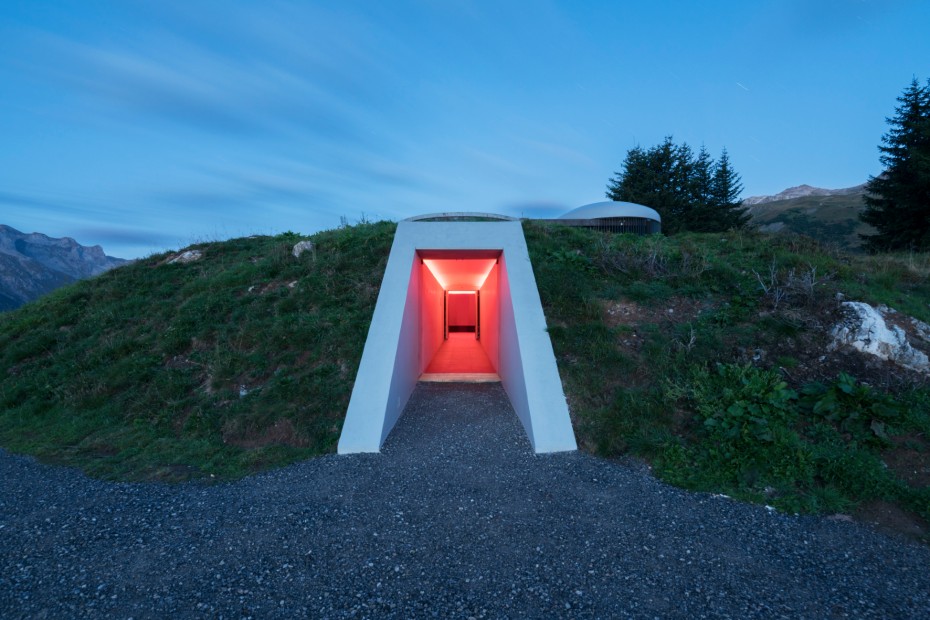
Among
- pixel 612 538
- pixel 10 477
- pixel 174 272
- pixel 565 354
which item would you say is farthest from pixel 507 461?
pixel 174 272

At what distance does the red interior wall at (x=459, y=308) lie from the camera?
17.2m

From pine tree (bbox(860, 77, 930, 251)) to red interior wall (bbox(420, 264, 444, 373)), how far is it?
64.5ft

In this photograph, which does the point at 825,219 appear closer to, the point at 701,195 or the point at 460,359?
the point at 701,195

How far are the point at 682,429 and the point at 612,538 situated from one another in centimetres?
236

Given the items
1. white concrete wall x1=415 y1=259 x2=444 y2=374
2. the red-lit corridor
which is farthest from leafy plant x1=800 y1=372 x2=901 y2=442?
white concrete wall x1=415 y1=259 x2=444 y2=374

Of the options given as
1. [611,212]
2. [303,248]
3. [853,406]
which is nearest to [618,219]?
[611,212]

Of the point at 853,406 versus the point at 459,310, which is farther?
the point at 459,310

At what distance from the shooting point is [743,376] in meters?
5.54

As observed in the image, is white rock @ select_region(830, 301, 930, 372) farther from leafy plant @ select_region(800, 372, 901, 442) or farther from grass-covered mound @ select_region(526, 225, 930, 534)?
leafy plant @ select_region(800, 372, 901, 442)

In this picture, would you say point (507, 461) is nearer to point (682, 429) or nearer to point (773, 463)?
point (682, 429)

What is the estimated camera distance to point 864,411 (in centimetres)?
482

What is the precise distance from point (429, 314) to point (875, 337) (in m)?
8.42

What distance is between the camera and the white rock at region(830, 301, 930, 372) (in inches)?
219

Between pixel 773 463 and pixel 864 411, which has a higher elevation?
pixel 864 411
